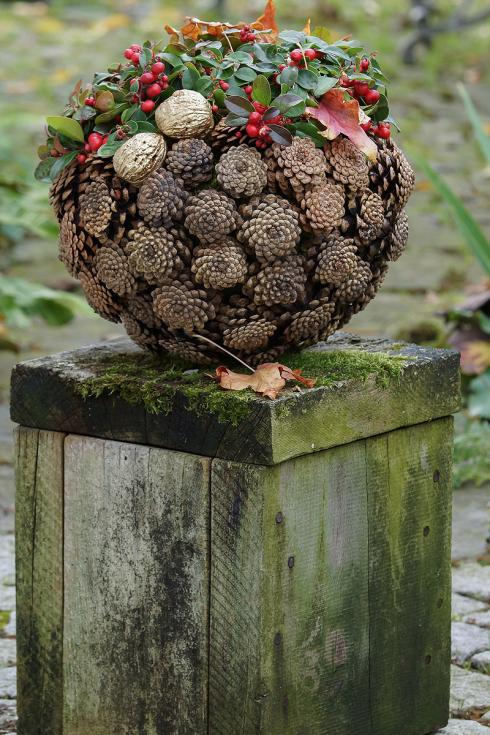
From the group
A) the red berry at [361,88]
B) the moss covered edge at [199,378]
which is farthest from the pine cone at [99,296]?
the red berry at [361,88]

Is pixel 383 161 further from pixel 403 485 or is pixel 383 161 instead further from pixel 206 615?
pixel 206 615

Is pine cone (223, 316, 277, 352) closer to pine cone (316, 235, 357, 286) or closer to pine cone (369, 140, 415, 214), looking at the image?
pine cone (316, 235, 357, 286)

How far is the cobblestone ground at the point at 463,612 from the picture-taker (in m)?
2.55

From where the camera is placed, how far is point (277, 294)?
6.77ft

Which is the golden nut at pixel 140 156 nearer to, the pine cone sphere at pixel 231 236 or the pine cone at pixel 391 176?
the pine cone sphere at pixel 231 236

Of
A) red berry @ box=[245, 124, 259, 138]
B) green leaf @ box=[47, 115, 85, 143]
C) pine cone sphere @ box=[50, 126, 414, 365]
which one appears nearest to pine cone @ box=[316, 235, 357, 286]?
pine cone sphere @ box=[50, 126, 414, 365]

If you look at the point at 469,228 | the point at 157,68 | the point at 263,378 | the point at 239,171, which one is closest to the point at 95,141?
the point at 157,68

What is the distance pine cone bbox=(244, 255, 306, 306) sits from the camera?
6.74 ft

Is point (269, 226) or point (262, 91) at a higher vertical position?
point (262, 91)

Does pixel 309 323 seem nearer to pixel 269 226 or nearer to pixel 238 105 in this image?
pixel 269 226

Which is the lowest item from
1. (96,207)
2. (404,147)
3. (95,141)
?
(96,207)

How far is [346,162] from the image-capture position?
2082 millimetres

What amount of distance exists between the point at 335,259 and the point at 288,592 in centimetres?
56

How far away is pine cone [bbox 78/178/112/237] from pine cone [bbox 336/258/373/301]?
1.38 feet
